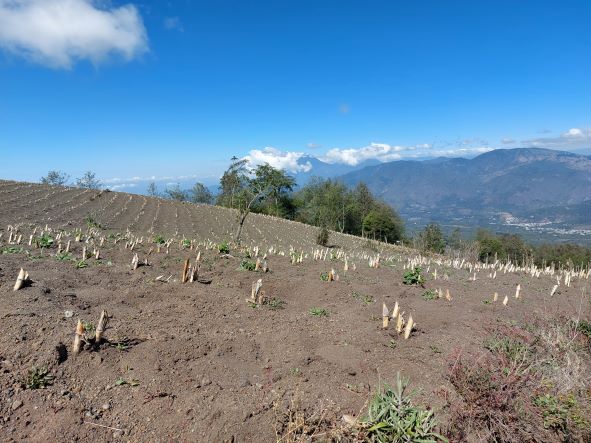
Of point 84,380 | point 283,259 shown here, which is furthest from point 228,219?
point 84,380

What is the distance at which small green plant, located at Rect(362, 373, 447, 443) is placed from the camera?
3609 millimetres

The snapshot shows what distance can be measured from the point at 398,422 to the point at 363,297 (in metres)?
5.21

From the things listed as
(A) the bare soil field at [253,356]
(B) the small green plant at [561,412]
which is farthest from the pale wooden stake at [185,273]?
(B) the small green plant at [561,412]

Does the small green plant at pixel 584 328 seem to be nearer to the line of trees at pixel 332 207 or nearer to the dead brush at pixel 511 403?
the dead brush at pixel 511 403

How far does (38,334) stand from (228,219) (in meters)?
34.7

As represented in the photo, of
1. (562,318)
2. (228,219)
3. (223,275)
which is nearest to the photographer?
(562,318)

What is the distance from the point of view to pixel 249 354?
5328 mm

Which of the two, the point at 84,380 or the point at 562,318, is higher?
the point at 84,380

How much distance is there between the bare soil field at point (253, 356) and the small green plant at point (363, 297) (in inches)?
1.3

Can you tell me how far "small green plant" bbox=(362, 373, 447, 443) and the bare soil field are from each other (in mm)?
141

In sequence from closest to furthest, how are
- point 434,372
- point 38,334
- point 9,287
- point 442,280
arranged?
point 38,334 < point 434,372 < point 9,287 < point 442,280

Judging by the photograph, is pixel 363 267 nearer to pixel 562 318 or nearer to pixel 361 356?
pixel 562 318

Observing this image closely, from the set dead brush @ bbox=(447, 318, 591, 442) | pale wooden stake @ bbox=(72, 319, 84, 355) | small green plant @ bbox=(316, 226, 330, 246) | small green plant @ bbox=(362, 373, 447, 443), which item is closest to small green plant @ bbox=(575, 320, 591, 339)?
dead brush @ bbox=(447, 318, 591, 442)

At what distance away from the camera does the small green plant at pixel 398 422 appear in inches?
142
